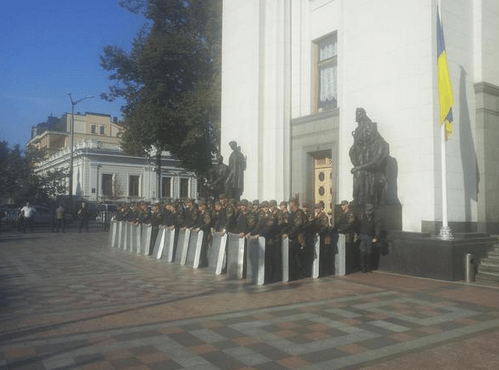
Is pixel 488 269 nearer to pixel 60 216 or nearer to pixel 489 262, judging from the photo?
pixel 489 262

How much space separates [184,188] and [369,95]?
167 feet

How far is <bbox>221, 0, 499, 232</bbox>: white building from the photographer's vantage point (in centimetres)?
1236

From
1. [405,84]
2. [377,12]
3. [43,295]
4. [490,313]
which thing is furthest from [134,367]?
[377,12]

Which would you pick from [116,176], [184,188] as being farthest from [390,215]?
[184,188]

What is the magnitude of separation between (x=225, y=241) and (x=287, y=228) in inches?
67.3

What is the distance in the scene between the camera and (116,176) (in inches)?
2339

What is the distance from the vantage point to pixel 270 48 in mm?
18266

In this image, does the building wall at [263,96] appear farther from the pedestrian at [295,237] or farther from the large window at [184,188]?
the large window at [184,188]

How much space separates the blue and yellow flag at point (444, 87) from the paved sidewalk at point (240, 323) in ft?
12.7

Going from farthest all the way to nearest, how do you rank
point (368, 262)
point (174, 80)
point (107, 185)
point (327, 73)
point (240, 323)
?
point (107, 185)
point (174, 80)
point (327, 73)
point (368, 262)
point (240, 323)

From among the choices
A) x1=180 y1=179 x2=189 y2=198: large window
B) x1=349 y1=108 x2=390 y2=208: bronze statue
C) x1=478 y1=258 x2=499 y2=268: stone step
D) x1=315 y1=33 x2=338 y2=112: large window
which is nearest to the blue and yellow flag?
x1=349 y1=108 x2=390 y2=208: bronze statue

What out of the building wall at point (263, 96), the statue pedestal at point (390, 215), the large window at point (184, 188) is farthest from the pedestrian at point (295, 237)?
the large window at point (184, 188)

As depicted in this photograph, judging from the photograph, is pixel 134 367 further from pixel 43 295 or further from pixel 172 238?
pixel 172 238

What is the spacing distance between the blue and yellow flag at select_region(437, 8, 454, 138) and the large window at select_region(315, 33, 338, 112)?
196 inches
